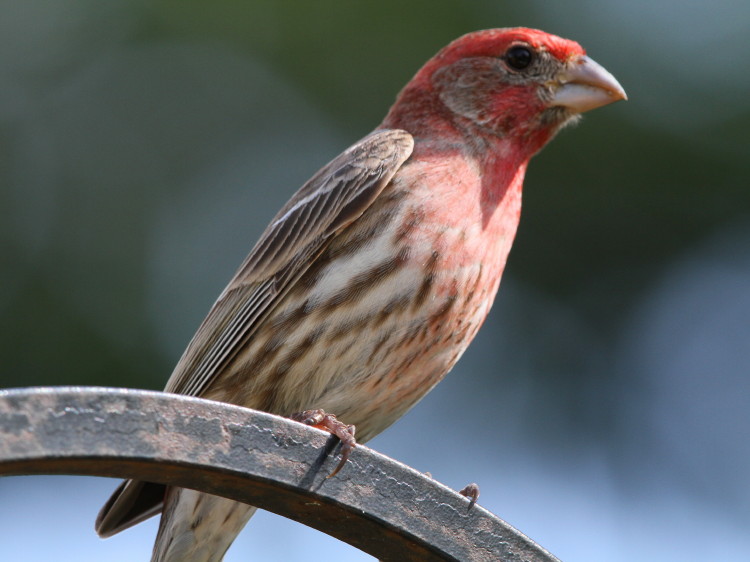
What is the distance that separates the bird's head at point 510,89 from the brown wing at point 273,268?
34cm

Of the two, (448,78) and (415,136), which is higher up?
(448,78)

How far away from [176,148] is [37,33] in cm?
85

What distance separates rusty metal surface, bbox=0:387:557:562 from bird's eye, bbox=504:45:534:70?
7.61 feet

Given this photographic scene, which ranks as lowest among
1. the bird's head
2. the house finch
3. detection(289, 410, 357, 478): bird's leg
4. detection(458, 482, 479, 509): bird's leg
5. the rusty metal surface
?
the rusty metal surface

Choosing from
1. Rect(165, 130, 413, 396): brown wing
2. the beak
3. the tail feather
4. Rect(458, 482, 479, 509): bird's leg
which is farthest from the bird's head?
the tail feather

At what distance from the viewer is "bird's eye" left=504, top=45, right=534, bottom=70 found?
4340 millimetres

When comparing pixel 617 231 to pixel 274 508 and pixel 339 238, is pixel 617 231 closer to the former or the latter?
pixel 339 238

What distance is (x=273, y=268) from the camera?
3781 millimetres

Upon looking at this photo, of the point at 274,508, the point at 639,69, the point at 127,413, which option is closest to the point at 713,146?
the point at 639,69

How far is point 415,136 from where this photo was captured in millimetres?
4160

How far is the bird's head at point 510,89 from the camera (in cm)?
420

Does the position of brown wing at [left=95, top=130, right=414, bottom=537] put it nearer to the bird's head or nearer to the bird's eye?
the bird's head

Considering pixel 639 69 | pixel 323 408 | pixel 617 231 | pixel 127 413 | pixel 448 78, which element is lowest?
pixel 127 413

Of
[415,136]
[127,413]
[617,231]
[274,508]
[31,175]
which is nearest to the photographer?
[127,413]
